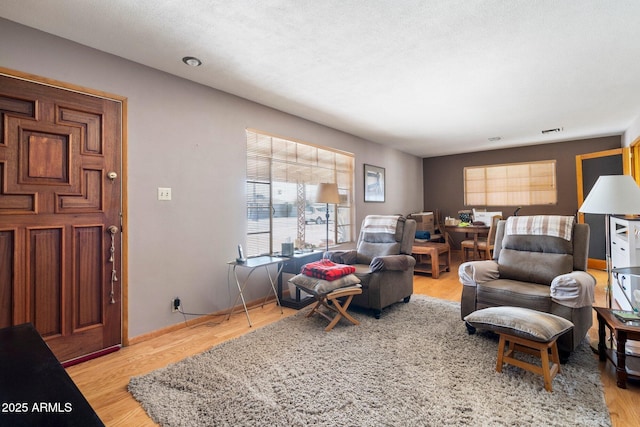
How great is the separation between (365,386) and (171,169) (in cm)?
240

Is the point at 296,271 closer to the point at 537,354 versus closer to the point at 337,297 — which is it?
the point at 337,297

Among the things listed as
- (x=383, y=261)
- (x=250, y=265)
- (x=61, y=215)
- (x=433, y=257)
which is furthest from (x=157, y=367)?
(x=433, y=257)

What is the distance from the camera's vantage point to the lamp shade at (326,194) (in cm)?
373

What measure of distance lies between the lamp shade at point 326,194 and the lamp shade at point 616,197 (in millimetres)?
2369

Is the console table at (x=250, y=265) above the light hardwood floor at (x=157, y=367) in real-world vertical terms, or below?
above

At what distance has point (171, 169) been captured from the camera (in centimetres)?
285

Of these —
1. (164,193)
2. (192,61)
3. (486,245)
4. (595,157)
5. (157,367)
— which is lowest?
(157,367)

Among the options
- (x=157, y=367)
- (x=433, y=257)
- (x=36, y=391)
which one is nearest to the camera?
(x=36, y=391)

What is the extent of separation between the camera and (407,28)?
2184 millimetres

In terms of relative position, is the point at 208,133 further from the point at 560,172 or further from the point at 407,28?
the point at 560,172

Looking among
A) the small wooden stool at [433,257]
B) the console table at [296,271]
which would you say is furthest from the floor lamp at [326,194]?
the small wooden stool at [433,257]

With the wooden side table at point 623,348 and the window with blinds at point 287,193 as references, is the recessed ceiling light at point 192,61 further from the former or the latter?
the wooden side table at point 623,348

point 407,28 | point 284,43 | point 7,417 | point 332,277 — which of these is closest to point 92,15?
point 284,43

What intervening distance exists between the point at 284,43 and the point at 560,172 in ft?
20.0
